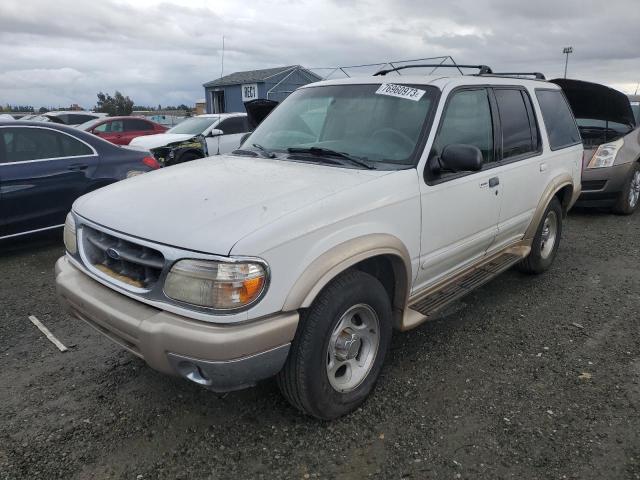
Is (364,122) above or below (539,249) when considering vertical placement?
above

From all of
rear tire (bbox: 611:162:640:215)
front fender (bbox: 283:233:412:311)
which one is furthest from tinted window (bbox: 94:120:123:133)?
front fender (bbox: 283:233:412:311)

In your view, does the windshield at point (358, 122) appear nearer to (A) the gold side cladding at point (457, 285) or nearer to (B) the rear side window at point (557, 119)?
(A) the gold side cladding at point (457, 285)

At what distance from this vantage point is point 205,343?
213cm

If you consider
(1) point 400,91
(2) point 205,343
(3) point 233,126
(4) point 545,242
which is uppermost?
(1) point 400,91

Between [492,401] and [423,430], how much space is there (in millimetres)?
537

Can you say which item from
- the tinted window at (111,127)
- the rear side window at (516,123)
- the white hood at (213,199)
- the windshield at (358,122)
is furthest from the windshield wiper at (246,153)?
the tinted window at (111,127)

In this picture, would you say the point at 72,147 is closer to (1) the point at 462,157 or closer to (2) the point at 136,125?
(1) the point at 462,157

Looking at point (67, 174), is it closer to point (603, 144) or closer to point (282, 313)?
point (282, 313)

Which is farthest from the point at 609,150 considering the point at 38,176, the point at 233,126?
the point at 38,176

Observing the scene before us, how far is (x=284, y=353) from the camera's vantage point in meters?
2.33

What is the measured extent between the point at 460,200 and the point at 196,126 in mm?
9234

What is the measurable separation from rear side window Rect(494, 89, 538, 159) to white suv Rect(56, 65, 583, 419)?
0.02m

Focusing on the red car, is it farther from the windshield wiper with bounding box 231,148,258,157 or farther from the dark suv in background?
the dark suv in background

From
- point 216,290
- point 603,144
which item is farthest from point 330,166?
point 603,144
